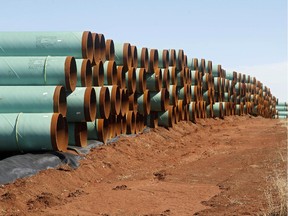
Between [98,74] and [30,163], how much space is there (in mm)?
4781

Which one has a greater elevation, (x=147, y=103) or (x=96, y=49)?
(x=96, y=49)

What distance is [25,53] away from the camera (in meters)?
11.7

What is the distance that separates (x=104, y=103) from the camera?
13.0 metres

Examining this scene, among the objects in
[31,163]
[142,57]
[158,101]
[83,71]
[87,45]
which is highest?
[87,45]

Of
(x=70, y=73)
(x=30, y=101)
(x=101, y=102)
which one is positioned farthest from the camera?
(x=101, y=102)

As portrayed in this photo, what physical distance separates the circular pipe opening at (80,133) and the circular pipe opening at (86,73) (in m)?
1.12

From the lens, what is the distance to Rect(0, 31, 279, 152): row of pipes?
9758mm

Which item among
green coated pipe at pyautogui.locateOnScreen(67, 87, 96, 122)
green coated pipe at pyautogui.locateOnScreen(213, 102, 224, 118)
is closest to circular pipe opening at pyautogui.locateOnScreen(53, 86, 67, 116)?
green coated pipe at pyautogui.locateOnScreen(67, 87, 96, 122)

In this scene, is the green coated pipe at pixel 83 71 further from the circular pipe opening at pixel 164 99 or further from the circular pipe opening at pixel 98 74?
the circular pipe opening at pixel 164 99

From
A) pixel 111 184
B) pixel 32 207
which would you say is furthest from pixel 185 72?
pixel 32 207

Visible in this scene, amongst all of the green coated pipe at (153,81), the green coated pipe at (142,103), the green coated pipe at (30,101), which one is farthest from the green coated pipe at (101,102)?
the green coated pipe at (153,81)

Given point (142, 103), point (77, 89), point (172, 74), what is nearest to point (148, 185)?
point (77, 89)

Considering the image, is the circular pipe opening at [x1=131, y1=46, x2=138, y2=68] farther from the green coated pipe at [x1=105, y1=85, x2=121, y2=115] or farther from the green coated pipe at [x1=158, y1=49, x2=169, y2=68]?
the green coated pipe at [x1=158, y1=49, x2=169, y2=68]

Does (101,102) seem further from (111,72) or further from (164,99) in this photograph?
(164,99)
